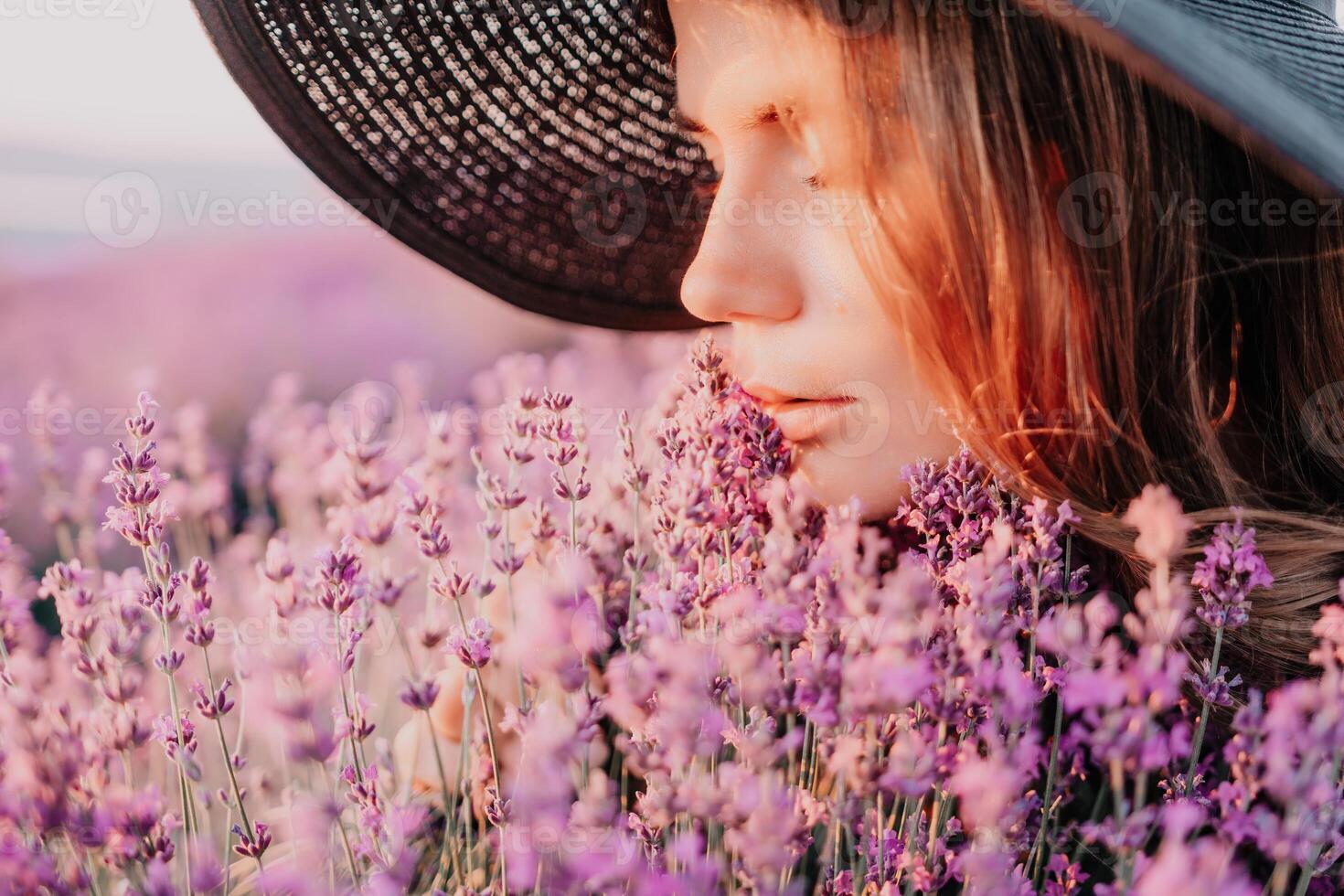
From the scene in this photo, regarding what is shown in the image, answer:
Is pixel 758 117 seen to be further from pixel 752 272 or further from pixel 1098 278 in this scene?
pixel 1098 278

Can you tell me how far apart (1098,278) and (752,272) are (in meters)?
0.33

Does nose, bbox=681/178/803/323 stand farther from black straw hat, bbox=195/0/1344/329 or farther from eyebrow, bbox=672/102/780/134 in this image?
black straw hat, bbox=195/0/1344/329

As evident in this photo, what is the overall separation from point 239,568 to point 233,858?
451 mm

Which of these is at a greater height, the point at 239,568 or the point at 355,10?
the point at 355,10

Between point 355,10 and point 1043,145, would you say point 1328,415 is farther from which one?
point 355,10

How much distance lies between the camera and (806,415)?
3.11ft

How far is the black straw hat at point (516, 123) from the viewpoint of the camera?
3.87 feet

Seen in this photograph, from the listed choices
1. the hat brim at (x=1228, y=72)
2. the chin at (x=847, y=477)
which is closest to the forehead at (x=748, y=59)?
the hat brim at (x=1228, y=72)

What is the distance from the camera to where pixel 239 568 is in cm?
141

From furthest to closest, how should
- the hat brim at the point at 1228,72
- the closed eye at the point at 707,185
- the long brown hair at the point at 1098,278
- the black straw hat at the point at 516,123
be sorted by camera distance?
the closed eye at the point at 707,185, the black straw hat at the point at 516,123, the long brown hair at the point at 1098,278, the hat brim at the point at 1228,72

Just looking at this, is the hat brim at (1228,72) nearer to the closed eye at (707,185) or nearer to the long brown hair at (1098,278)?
the long brown hair at (1098,278)

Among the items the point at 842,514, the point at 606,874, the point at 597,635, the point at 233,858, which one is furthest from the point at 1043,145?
the point at 233,858

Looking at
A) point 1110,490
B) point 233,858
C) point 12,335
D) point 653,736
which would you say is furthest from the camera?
point 12,335

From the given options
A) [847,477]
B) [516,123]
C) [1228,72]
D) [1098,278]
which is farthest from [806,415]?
[516,123]
